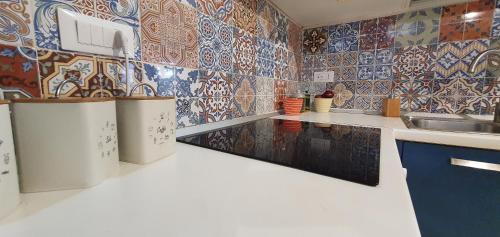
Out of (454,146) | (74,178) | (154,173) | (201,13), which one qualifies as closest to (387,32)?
(454,146)

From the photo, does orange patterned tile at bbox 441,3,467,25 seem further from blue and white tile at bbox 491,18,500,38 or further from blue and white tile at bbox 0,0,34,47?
blue and white tile at bbox 0,0,34,47

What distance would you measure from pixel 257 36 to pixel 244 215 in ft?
3.28

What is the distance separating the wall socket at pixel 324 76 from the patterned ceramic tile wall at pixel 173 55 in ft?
1.39

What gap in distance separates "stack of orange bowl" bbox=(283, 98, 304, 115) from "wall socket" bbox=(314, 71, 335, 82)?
1.23 feet

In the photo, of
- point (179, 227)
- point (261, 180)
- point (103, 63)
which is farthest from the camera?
point (103, 63)

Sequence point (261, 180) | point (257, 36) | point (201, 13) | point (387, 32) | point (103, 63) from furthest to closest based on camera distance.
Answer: point (387, 32), point (257, 36), point (201, 13), point (103, 63), point (261, 180)

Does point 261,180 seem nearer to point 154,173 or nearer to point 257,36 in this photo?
point 154,173

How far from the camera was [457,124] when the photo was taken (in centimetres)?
115

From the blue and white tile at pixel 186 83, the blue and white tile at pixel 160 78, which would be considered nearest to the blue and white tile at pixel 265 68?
the blue and white tile at pixel 186 83

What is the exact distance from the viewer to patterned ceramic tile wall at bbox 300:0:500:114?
1201 millimetres

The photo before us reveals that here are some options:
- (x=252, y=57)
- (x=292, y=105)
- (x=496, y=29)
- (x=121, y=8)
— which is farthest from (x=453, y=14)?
(x=121, y=8)

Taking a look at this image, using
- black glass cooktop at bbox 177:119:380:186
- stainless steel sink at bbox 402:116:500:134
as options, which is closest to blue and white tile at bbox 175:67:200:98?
black glass cooktop at bbox 177:119:380:186

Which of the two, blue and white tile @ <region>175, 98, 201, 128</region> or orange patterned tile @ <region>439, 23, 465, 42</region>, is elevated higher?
orange patterned tile @ <region>439, 23, 465, 42</region>

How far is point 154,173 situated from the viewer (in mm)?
425
